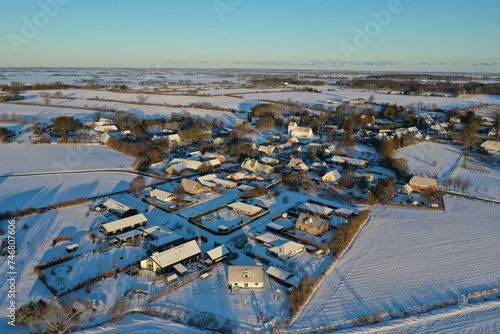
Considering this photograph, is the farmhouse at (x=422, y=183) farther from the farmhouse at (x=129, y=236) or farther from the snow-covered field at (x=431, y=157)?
the farmhouse at (x=129, y=236)

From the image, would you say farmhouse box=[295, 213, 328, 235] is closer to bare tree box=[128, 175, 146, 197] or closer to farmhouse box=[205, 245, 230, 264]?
farmhouse box=[205, 245, 230, 264]

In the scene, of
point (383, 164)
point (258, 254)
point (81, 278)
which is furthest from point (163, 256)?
point (383, 164)

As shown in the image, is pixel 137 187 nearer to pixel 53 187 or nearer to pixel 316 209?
pixel 53 187

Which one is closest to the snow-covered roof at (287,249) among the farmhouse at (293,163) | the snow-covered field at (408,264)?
the snow-covered field at (408,264)

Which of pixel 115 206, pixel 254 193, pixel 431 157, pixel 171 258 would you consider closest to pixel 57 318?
pixel 171 258

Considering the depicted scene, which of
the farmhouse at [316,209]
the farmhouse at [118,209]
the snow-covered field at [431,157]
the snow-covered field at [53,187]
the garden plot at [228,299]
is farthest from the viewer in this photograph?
the snow-covered field at [431,157]

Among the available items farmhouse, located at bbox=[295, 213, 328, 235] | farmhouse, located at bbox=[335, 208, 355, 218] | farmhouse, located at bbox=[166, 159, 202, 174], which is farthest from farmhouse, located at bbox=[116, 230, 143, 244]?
farmhouse, located at bbox=[335, 208, 355, 218]
